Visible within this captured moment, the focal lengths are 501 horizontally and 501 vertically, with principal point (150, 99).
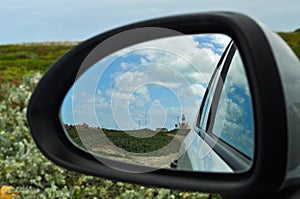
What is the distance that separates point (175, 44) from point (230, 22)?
0.58 metres

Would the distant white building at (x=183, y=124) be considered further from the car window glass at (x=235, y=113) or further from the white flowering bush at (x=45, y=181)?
the white flowering bush at (x=45, y=181)

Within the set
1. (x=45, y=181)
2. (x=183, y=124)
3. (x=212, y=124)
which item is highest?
(x=183, y=124)

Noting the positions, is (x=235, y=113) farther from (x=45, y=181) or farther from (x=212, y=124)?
(x=45, y=181)

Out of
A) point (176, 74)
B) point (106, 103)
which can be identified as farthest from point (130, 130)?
point (176, 74)

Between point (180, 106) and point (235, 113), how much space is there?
0.60ft

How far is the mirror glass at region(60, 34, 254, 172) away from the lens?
61.7 inches

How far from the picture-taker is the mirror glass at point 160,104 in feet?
5.14

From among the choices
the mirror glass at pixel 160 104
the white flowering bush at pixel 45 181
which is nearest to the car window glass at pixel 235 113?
the mirror glass at pixel 160 104

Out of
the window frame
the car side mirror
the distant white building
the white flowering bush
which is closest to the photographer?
the car side mirror

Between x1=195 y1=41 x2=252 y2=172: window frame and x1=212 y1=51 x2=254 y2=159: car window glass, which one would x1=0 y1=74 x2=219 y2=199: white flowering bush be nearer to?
x1=195 y1=41 x2=252 y2=172: window frame

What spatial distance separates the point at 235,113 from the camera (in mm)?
1643

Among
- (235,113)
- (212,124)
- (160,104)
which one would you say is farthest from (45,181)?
(235,113)

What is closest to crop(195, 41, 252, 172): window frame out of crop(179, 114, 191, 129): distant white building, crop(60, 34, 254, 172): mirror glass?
crop(60, 34, 254, 172): mirror glass

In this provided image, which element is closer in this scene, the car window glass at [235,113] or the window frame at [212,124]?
the car window glass at [235,113]
